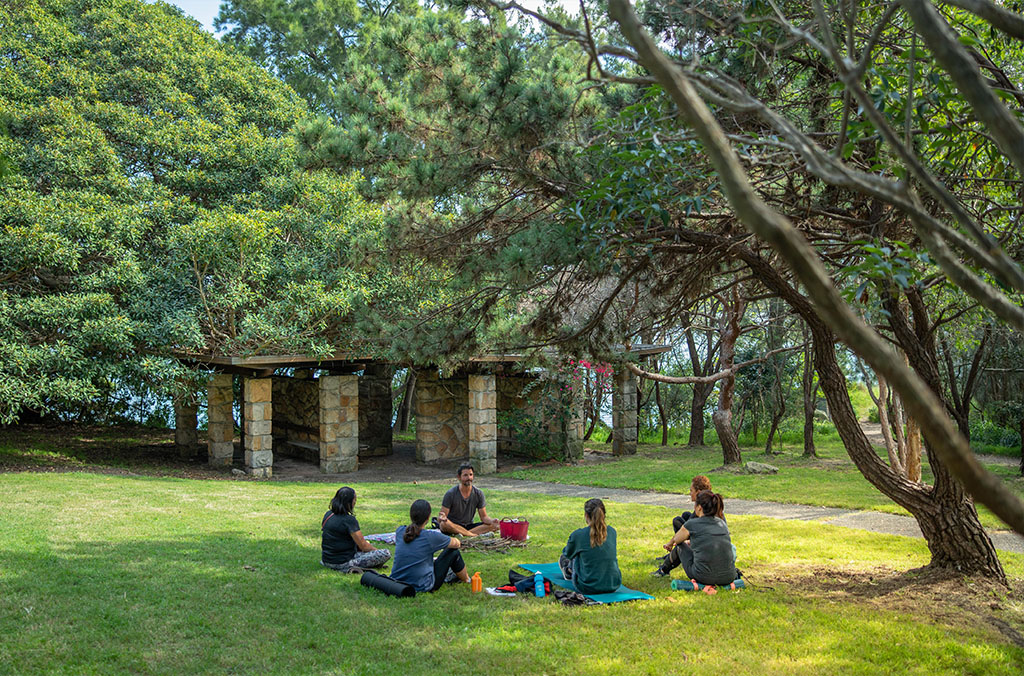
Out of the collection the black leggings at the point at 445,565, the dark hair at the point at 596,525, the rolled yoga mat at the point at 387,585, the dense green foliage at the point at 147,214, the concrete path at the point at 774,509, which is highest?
the dense green foliage at the point at 147,214

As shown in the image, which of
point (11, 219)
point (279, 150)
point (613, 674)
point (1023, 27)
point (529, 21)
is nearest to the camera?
point (1023, 27)

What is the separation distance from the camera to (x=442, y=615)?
570cm

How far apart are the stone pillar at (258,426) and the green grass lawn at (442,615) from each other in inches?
230

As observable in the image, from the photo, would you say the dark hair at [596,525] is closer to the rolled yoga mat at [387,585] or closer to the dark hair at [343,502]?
the rolled yoga mat at [387,585]

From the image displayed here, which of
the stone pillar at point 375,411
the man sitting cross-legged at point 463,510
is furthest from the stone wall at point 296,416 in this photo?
the man sitting cross-legged at point 463,510

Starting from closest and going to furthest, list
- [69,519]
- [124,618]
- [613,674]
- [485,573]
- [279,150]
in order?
[613,674], [124,618], [485,573], [69,519], [279,150]

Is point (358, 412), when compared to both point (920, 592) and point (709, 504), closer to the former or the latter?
point (709, 504)

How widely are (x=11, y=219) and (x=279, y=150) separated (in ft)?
A: 16.4

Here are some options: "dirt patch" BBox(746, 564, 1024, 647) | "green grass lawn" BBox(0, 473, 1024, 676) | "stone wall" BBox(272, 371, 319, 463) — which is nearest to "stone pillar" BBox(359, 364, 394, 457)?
"stone wall" BBox(272, 371, 319, 463)

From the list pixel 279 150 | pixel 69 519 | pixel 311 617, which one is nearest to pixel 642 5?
pixel 311 617

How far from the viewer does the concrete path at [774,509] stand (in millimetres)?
9164

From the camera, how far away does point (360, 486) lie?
43.3ft

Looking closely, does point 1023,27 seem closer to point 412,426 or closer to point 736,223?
point 736,223

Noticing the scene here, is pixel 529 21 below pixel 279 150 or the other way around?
below
